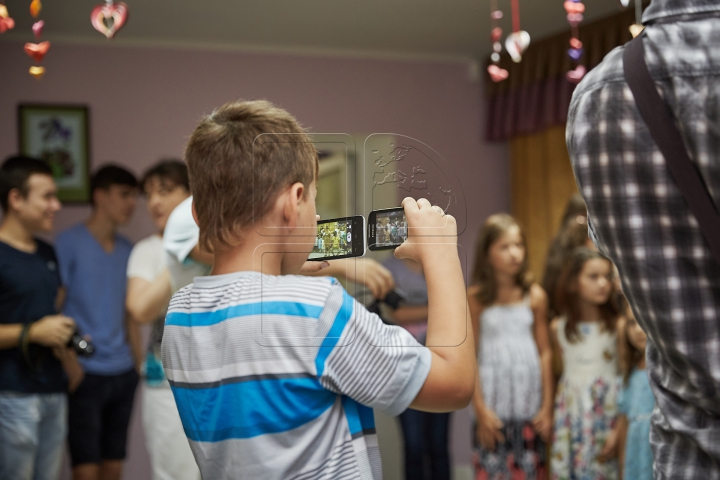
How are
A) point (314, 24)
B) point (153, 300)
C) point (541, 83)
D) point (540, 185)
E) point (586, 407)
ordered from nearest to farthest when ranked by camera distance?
point (153, 300) < point (586, 407) < point (314, 24) < point (541, 83) < point (540, 185)

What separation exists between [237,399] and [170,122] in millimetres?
3246

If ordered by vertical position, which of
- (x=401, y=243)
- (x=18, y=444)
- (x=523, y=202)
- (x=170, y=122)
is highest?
(x=170, y=122)

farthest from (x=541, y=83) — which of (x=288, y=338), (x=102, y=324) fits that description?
(x=288, y=338)

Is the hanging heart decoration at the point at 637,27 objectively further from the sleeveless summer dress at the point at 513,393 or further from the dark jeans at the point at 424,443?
the dark jeans at the point at 424,443

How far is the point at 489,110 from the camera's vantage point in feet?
13.2

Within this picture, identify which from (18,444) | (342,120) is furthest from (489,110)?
(18,444)

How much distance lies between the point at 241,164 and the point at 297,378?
0.76ft

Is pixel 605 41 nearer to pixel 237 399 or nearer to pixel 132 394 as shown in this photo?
pixel 132 394

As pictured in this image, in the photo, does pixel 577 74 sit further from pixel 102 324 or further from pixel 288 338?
pixel 102 324

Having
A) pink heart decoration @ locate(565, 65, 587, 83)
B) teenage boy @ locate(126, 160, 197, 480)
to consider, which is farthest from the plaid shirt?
pink heart decoration @ locate(565, 65, 587, 83)

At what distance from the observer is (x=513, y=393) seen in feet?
8.38

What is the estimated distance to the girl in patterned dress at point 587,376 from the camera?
2.44 m

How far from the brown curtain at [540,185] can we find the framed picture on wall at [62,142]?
243 centimetres

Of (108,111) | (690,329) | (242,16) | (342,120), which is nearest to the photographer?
(690,329)
